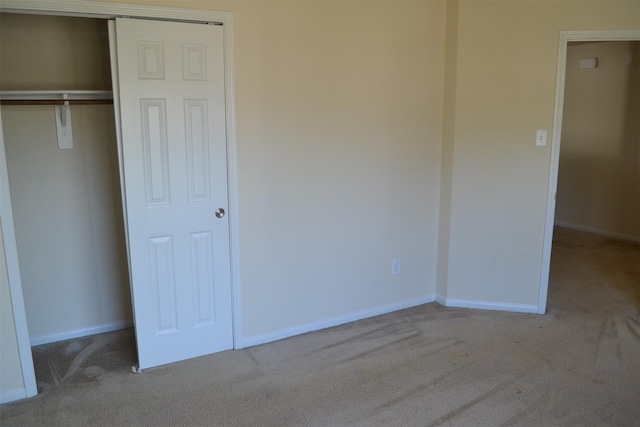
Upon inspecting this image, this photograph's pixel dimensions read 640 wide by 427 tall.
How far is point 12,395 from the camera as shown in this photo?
262cm

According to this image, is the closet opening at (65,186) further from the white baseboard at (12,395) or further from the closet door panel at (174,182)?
the closet door panel at (174,182)

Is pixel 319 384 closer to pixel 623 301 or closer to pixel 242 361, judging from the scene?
pixel 242 361

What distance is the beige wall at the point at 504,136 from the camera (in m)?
3.47

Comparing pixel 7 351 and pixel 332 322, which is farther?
pixel 332 322

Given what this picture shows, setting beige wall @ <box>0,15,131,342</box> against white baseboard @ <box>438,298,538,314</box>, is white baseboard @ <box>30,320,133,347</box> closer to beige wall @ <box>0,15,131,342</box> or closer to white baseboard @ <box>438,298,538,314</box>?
beige wall @ <box>0,15,131,342</box>

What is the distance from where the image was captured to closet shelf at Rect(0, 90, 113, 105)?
2896 millimetres

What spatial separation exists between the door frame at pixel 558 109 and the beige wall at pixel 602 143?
8.50 ft

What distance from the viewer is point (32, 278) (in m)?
3.24


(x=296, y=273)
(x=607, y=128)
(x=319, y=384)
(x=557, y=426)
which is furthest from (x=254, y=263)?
(x=607, y=128)

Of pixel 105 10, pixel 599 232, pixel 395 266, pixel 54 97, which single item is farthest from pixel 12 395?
pixel 599 232

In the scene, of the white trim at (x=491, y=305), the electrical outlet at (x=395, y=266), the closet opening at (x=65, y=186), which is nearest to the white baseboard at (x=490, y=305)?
the white trim at (x=491, y=305)

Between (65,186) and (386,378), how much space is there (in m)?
2.42

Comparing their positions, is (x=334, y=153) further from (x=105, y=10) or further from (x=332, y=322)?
(x=105, y=10)

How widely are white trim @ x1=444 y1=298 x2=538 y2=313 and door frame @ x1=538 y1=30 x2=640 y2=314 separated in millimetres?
86
